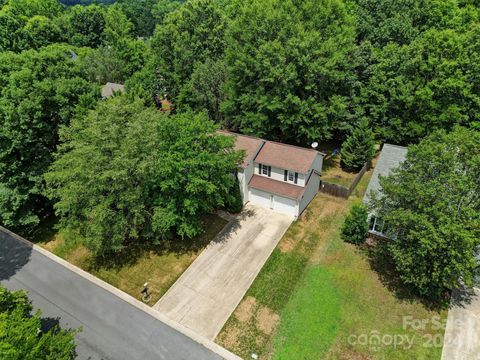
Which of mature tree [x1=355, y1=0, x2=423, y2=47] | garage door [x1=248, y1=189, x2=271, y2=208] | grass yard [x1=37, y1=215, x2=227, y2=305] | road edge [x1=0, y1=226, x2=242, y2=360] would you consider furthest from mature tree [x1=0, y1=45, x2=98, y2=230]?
mature tree [x1=355, y1=0, x2=423, y2=47]

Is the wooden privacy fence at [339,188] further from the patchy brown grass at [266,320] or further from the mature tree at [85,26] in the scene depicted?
the mature tree at [85,26]

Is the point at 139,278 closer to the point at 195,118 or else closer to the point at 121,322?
the point at 121,322

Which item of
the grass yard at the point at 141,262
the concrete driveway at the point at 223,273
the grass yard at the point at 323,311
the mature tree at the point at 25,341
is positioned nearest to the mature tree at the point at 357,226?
the grass yard at the point at 323,311

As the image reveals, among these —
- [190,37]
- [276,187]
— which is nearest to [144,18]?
[190,37]

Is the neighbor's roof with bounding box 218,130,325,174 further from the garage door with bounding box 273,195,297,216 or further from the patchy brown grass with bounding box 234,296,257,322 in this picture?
the patchy brown grass with bounding box 234,296,257,322

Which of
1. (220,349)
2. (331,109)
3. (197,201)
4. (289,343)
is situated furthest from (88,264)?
(331,109)

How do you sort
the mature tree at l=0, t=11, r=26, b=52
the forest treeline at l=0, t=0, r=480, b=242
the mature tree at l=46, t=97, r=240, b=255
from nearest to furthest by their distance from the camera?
the mature tree at l=46, t=97, r=240, b=255
the forest treeline at l=0, t=0, r=480, b=242
the mature tree at l=0, t=11, r=26, b=52
